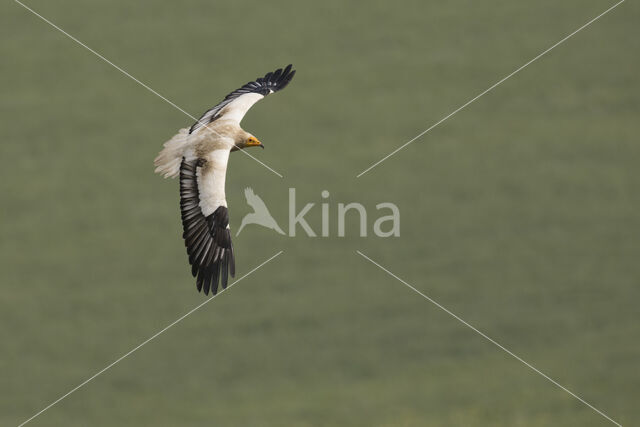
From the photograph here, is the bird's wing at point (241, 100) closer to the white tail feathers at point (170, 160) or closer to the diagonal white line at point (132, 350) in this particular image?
the white tail feathers at point (170, 160)

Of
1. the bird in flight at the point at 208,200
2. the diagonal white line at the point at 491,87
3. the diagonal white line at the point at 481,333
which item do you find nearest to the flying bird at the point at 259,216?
the diagonal white line at the point at 481,333

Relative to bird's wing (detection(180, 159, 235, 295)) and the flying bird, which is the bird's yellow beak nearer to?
bird's wing (detection(180, 159, 235, 295))

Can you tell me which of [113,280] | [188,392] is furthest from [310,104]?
[188,392]

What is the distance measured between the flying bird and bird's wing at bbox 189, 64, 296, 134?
705 cm

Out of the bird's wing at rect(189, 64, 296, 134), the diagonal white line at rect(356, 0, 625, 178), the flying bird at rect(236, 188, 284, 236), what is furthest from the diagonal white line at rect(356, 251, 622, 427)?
the bird's wing at rect(189, 64, 296, 134)

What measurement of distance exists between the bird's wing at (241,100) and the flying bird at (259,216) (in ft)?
23.1

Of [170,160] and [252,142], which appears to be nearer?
[252,142]

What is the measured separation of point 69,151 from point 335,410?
25.5 feet

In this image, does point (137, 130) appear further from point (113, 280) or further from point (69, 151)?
point (113, 280)

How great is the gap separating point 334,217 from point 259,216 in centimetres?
141

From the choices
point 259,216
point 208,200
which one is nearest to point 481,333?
point 259,216

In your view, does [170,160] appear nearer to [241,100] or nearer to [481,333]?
[241,100]

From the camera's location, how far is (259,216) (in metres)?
20.9

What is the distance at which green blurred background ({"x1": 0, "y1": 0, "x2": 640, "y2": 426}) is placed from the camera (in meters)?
18.9
